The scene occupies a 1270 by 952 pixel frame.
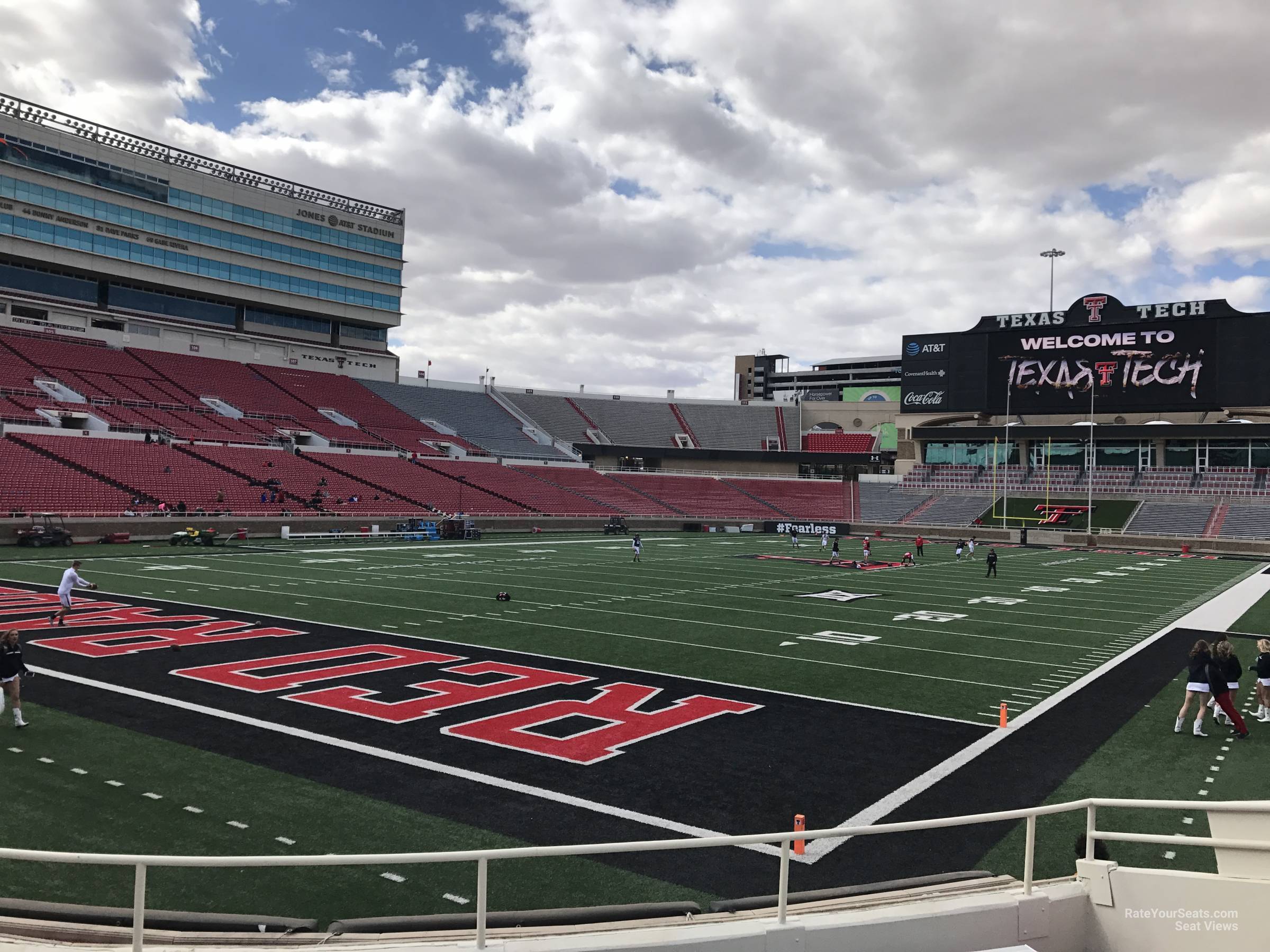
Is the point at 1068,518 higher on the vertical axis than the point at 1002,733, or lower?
higher

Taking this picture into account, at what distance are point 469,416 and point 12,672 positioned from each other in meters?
68.3

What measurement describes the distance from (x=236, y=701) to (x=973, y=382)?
224 ft

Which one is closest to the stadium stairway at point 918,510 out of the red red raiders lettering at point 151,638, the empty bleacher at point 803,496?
the empty bleacher at point 803,496

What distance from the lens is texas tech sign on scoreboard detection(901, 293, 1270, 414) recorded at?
62.4 metres

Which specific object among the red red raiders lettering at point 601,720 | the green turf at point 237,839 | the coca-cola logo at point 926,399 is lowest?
the green turf at point 237,839

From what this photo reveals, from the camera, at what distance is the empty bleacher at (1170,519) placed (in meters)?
57.8

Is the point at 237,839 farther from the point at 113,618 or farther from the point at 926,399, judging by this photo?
the point at 926,399

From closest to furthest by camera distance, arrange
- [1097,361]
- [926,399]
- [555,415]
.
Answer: [1097,361] → [926,399] → [555,415]

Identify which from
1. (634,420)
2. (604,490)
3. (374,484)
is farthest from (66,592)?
(634,420)

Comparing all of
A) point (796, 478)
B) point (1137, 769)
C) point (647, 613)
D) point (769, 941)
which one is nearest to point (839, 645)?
point (647, 613)

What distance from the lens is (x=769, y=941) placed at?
15.2 feet

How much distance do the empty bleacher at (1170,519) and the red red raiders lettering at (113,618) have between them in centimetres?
5655

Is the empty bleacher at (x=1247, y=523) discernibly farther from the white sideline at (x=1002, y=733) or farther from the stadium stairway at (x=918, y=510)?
the white sideline at (x=1002, y=733)

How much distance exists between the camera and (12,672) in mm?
11320
